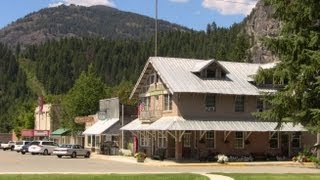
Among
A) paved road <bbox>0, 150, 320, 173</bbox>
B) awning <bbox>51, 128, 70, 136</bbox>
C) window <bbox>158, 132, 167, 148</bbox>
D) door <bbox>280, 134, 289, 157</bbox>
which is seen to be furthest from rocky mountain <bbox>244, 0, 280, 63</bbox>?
paved road <bbox>0, 150, 320, 173</bbox>

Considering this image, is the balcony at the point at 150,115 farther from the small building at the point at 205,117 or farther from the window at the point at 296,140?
the window at the point at 296,140

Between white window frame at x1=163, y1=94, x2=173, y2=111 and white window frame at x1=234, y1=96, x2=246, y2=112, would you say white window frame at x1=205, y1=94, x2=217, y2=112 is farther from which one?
white window frame at x1=163, y1=94, x2=173, y2=111

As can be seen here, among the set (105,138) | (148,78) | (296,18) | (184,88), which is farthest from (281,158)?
(296,18)

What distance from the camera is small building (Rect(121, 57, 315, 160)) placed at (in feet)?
163

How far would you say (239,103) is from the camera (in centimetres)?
5284

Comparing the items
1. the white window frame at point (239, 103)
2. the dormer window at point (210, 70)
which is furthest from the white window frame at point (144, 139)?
the white window frame at point (239, 103)

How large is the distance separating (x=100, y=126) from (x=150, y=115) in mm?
16885

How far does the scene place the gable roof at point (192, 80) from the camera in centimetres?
4975

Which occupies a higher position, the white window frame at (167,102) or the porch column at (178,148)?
the white window frame at (167,102)

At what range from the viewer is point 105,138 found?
68938 millimetres

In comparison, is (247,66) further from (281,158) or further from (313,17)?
(313,17)

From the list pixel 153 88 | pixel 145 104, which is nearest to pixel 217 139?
pixel 153 88

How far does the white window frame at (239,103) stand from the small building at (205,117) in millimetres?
89

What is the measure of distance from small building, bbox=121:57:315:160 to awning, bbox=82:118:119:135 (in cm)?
1039
